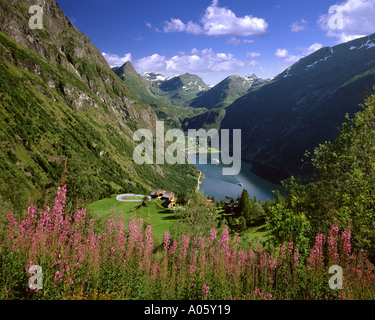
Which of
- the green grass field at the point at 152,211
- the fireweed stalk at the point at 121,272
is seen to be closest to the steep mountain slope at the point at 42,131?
the green grass field at the point at 152,211

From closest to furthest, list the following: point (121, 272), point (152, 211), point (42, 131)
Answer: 1. point (121, 272)
2. point (152, 211)
3. point (42, 131)

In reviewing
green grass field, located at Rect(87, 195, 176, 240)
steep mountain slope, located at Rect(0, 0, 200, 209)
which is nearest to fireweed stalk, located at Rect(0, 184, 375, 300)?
steep mountain slope, located at Rect(0, 0, 200, 209)

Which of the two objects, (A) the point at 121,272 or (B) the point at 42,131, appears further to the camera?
(B) the point at 42,131

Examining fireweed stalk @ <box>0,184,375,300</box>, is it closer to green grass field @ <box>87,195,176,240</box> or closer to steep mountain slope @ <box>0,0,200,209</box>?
steep mountain slope @ <box>0,0,200,209</box>

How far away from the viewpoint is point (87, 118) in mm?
186375

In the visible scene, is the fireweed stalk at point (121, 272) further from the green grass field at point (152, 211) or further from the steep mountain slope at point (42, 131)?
the green grass field at point (152, 211)

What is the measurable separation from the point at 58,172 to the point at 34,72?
108 metres

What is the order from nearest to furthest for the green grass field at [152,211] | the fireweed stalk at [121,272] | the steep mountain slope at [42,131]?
the fireweed stalk at [121,272] < the green grass field at [152,211] < the steep mountain slope at [42,131]

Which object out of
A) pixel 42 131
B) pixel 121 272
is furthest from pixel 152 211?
pixel 42 131

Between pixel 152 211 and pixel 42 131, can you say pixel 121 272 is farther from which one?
pixel 42 131
